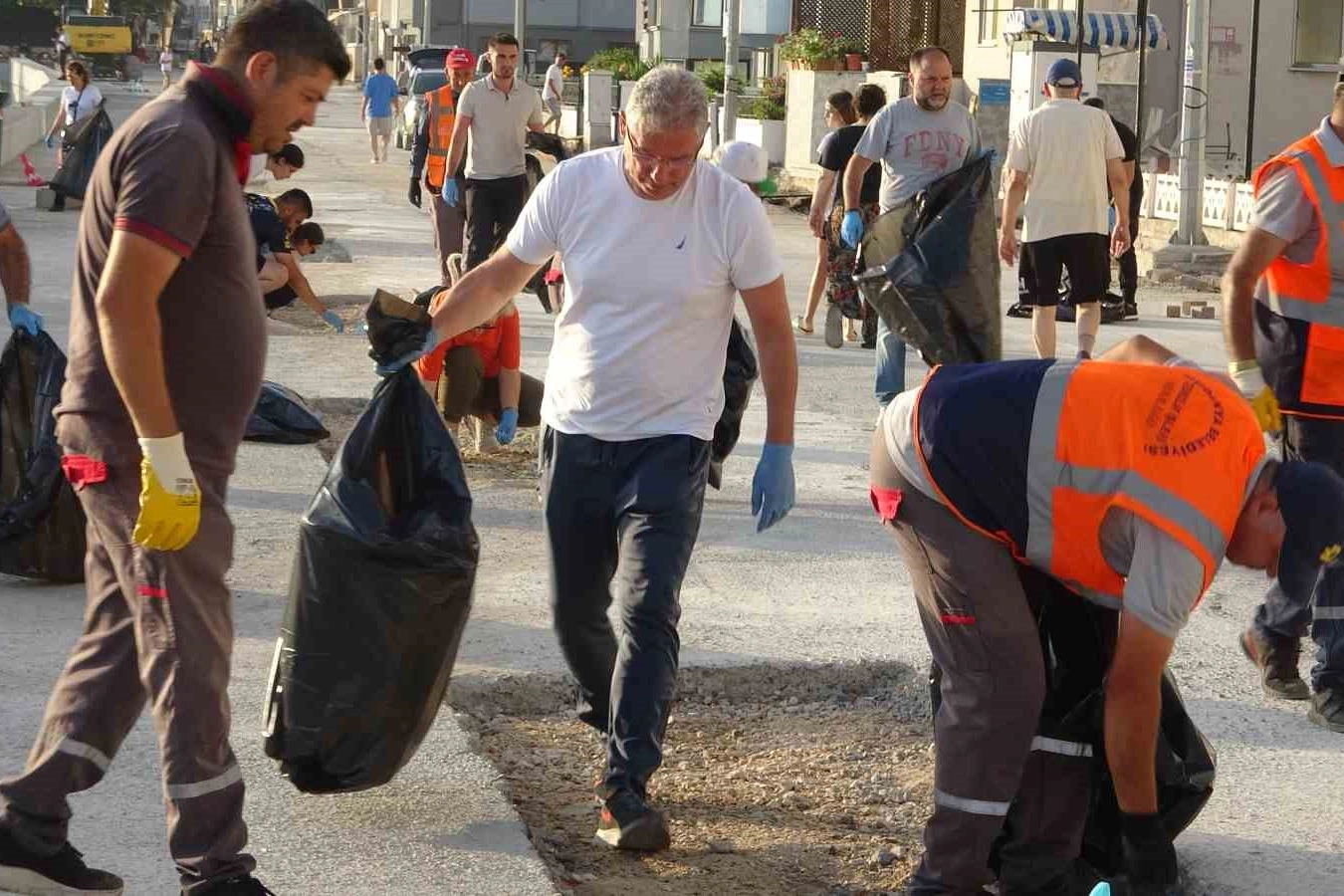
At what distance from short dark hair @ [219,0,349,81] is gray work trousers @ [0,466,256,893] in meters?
0.78

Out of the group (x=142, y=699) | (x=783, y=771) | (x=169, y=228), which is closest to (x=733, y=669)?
(x=783, y=771)

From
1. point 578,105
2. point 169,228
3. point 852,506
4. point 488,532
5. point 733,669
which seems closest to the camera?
point 169,228

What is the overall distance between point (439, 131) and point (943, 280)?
708cm

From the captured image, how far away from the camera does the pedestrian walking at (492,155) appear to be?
11969 millimetres

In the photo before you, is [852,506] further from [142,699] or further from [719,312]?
[142,699]

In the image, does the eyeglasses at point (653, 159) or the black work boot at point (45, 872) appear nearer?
the black work boot at point (45, 872)

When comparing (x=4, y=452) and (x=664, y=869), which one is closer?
(x=664, y=869)

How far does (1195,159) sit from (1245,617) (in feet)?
37.8

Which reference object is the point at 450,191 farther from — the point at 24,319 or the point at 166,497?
the point at 166,497

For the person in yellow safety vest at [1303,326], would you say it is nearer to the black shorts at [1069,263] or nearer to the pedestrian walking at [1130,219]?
the black shorts at [1069,263]

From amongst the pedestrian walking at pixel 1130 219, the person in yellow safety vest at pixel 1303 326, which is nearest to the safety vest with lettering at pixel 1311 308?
the person in yellow safety vest at pixel 1303 326

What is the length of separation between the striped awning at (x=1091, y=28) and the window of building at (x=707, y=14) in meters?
39.5

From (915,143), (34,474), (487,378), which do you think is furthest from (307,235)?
(34,474)

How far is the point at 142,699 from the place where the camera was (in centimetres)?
374
